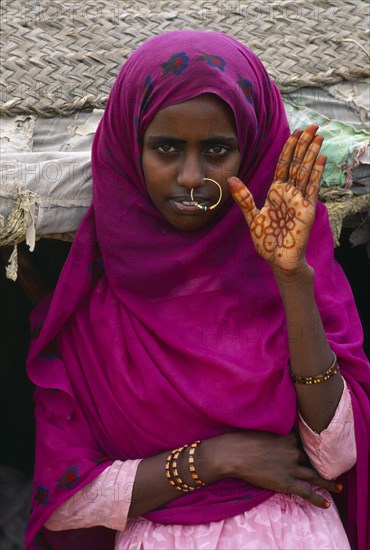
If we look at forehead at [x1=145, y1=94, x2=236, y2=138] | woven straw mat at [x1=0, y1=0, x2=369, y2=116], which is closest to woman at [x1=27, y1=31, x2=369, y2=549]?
forehead at [x1=145, y1=94, x2=236, y2=138]

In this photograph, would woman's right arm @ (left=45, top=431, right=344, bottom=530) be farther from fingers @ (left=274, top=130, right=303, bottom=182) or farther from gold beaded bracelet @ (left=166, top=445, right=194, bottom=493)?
fingers @ (left=274, top=130, right=303, bottom=182)

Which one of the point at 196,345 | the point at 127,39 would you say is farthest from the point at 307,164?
the point at 127,39

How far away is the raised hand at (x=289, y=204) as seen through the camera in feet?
6.28

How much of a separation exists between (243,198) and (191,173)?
0.13 metres

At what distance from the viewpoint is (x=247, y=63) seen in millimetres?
2121

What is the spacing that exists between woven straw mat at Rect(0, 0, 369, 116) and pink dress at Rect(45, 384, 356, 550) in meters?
1.08

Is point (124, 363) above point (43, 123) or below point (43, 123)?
below

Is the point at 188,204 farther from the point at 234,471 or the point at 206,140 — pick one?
the point at 234,471

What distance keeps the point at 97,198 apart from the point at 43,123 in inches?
19.3

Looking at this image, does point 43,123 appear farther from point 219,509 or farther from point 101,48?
point 219,509

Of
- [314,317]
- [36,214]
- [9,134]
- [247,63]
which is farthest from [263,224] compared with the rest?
[9,134]

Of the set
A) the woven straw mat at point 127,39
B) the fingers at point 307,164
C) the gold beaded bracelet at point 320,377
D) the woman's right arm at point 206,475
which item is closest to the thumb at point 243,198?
the fingers at point 307,164

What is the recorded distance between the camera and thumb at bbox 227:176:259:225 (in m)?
1.96

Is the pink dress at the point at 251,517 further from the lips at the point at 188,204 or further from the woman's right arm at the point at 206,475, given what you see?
the lips at the point at 188,204
